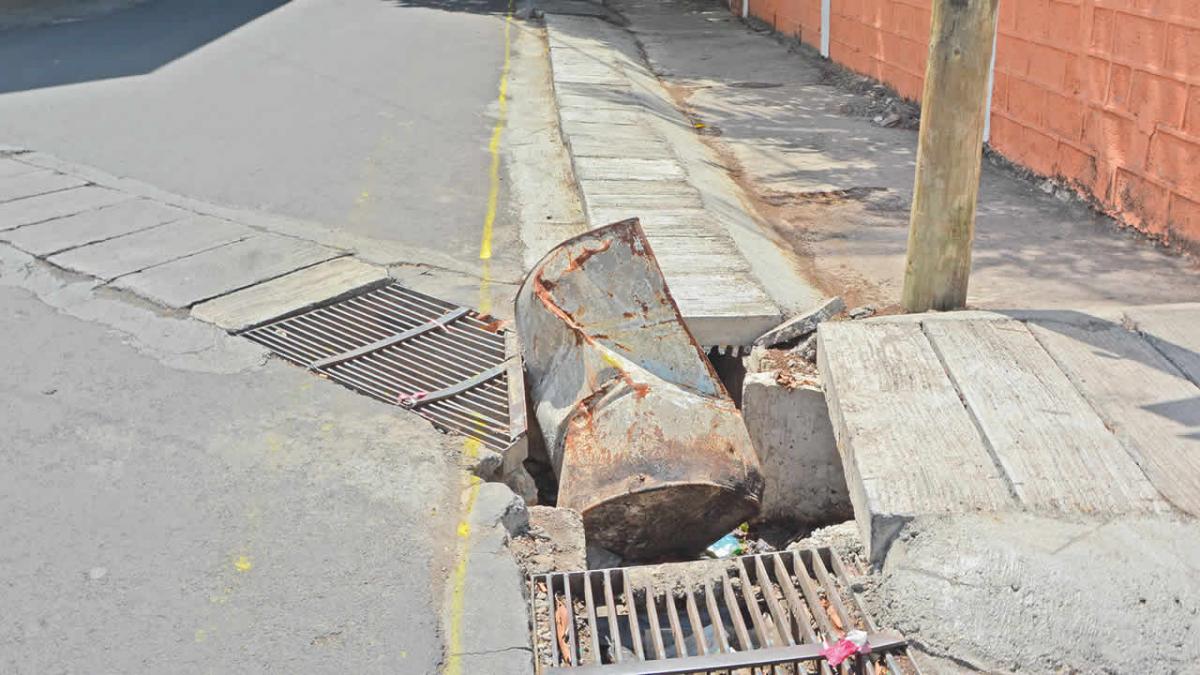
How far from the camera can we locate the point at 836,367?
4160 mm

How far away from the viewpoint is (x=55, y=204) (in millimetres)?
6906

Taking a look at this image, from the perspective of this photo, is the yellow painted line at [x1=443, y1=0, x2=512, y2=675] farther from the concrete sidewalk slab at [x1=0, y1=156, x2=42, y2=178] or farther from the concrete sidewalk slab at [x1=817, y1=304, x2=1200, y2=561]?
the concrete sidewalk slab at [x1=0, y1=156, x2=42, y2=178]

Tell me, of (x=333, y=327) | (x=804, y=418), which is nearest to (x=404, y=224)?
(x=333, y=327)

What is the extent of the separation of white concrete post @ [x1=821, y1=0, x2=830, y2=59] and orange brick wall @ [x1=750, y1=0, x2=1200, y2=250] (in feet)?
16.3

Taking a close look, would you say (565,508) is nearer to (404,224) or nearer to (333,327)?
(333,327)

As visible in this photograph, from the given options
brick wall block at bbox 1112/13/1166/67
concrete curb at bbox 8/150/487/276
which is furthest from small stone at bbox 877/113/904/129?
concrete curb at bbox 8/150/487/276

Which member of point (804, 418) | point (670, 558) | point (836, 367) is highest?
point (836, 367)

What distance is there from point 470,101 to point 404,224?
155 inches

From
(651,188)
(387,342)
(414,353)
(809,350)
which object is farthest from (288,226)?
(809,350)

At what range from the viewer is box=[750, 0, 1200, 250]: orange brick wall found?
570 cm

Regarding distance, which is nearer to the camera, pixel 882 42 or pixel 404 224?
pixel 404 224

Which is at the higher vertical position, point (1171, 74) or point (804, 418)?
point (1171, 74)

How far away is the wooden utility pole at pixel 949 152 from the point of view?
4.26 m

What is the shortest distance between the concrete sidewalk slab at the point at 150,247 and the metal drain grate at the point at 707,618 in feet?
11.7
